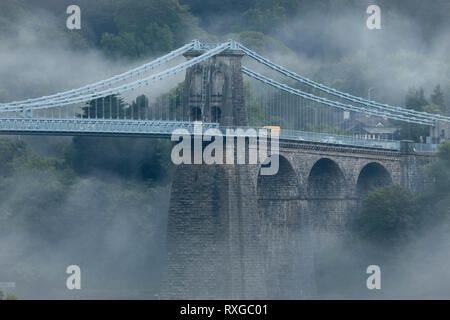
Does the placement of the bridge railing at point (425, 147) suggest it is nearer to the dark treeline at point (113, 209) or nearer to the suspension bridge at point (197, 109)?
the suspension bridge at point (197, 109)

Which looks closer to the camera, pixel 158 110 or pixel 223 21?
pixel 158 110

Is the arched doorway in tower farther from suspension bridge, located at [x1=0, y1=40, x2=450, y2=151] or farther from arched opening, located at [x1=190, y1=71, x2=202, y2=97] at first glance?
arched opening, located at [x1=190, y1=71, x2=202, y2=97]

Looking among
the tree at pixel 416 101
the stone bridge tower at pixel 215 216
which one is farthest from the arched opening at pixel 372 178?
the tree at pixel 416 101

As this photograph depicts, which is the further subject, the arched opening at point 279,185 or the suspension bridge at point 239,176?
the arched opening at point 279,185

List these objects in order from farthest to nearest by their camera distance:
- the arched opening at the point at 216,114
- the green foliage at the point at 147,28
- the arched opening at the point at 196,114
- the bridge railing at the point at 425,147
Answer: the green foliage at the point at 147,28
the bridge railing at the point at 425,147
the arched opening at the point at 196,114
the arched opening at the point at 216,114
